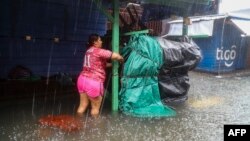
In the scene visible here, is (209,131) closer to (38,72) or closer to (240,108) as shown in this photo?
(240,108)

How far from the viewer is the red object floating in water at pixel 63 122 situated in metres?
5.89

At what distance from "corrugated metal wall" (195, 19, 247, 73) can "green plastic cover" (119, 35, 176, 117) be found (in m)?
7.44

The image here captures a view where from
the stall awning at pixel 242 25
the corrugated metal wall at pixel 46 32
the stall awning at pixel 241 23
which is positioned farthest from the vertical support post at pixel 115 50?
the stall awning at pixel 242 25

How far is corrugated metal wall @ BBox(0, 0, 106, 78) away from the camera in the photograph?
8.73 m

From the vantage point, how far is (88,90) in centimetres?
673

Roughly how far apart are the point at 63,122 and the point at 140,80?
80.0 inches

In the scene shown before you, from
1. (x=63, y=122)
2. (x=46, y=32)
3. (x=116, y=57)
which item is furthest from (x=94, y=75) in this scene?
(x=46, y=32)

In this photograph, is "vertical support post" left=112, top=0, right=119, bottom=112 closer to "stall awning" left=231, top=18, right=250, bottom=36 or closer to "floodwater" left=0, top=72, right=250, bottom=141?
"floodwater" left=0, top=72, right=250, bottom=141

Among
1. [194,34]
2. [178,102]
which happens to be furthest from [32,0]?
[194,34]

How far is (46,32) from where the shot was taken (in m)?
9.54

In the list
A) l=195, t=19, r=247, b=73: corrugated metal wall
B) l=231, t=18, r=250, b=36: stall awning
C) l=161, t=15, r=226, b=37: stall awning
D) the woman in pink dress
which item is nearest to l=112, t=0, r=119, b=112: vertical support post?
the woman in pink dress

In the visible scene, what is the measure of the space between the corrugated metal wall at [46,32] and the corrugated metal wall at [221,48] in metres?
5.59

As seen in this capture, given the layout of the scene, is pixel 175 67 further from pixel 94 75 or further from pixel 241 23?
pixel 241 23

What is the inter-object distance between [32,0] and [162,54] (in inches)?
174
